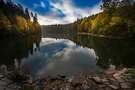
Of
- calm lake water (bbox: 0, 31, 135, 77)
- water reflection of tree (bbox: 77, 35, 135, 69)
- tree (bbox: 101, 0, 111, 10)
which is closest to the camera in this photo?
calm lake water (bbox: 0, 31, 135, 77)

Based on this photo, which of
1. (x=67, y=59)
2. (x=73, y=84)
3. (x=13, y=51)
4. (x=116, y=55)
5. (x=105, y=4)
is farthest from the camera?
(x=105, y=4)

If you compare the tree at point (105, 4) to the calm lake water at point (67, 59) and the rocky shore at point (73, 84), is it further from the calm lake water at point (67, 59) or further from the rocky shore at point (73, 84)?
the rocky shore at point (73, 84)

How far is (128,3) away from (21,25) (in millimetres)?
44800

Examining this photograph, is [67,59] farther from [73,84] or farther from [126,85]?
[126,85]

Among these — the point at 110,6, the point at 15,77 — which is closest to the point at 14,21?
the point at 110,6

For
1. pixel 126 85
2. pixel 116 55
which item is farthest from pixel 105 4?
pixel 126 85

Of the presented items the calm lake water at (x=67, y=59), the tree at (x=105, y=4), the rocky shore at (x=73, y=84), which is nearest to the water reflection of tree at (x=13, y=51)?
the calm lake water at (x=67, y=59)

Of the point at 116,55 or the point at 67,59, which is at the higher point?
the point at 116,55

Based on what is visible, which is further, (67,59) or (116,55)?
(116,55)

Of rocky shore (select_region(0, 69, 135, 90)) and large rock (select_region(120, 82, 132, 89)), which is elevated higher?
large rock (select_region(120, 82, 132, 89))

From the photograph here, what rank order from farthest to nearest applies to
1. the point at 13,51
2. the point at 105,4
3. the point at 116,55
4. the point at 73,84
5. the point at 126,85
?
1. the point at 105,4
2. the point at 13,51
3. the point at 116,55
4. the point at 73,84
5. the point at 126,85

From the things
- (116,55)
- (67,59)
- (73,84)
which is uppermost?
(73,84)

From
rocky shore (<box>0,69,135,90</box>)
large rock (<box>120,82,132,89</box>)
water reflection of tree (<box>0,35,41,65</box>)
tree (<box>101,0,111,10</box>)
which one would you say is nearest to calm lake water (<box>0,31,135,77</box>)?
water reflection of tree (<box>0,35,41,65</box>)

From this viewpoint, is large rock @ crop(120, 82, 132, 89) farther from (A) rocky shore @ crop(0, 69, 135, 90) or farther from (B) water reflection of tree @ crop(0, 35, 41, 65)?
(B) water reflection of tree @ crop(0, 35, 41, 65)
